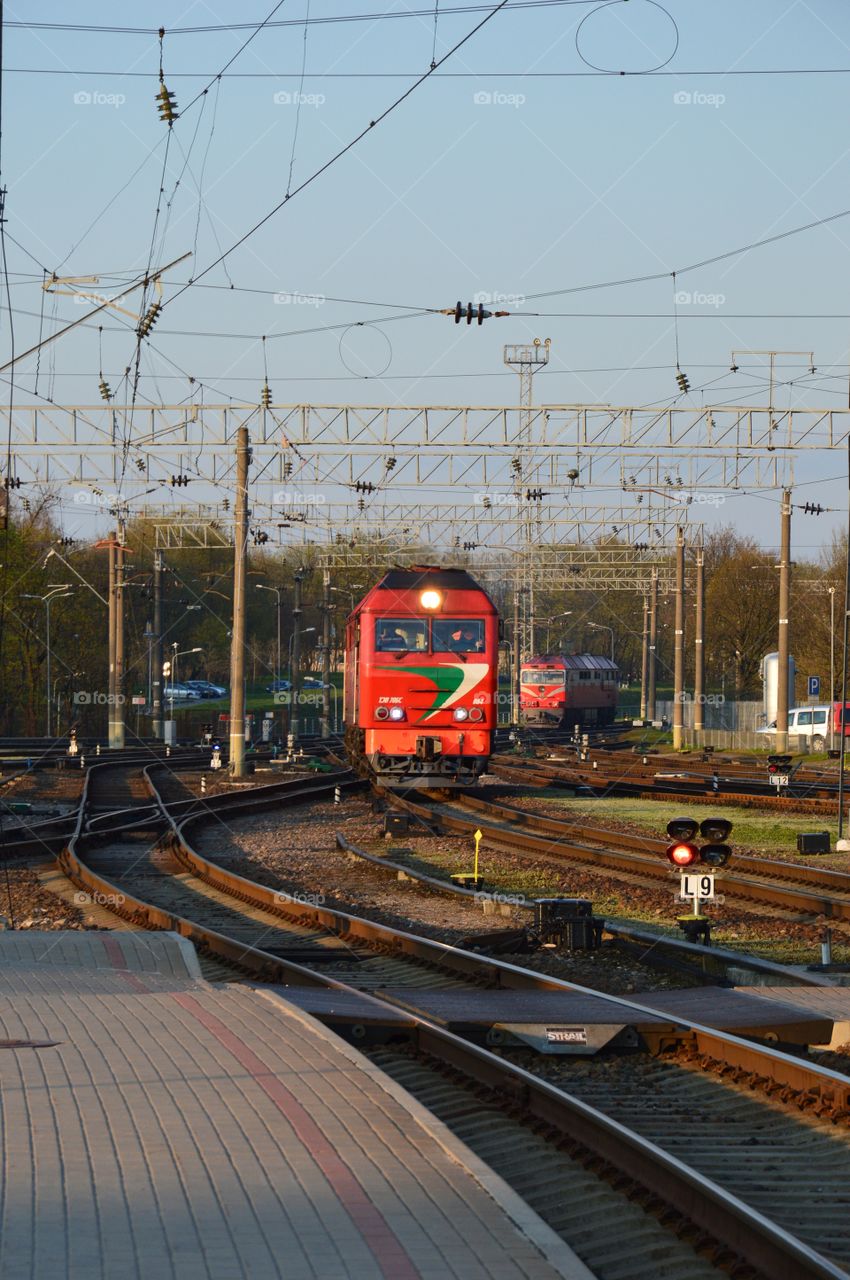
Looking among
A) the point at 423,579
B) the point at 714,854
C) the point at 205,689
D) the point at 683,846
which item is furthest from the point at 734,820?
the point at 205,689

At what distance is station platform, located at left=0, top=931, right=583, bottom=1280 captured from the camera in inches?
195

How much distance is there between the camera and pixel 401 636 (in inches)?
1097

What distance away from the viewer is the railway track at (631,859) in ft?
52.9

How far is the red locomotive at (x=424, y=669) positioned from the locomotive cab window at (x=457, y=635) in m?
0.02

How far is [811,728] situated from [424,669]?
28.0 m

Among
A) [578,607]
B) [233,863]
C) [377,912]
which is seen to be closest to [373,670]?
[233,863]

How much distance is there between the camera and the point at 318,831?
83.2ft

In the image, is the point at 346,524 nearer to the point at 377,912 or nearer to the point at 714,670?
the point at 377,912

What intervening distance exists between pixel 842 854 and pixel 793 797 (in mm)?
9326

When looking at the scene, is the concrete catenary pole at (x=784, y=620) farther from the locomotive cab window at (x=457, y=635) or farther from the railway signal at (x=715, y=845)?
the railway signal at (x=715, y=845)

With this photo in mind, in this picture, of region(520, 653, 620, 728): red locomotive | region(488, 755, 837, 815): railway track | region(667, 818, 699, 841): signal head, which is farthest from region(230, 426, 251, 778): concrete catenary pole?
region(520, 653, 620, 728): red locomotive

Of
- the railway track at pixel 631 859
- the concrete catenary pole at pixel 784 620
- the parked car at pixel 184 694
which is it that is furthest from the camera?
the parked car at pixel 184 694

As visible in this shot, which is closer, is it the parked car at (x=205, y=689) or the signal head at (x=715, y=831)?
the signal head at (x=715, y=831)

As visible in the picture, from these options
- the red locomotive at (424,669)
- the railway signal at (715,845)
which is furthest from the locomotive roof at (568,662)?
the railway signal at (715,845)
